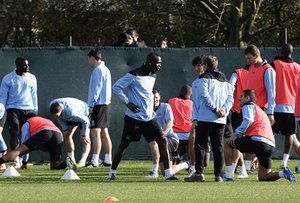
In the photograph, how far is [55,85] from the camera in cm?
2173

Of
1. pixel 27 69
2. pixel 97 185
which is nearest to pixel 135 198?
pixel 97 185

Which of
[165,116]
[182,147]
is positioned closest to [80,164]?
[182,147]

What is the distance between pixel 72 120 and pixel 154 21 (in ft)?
45.1

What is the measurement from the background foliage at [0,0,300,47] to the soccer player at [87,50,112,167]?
11324 millimetres

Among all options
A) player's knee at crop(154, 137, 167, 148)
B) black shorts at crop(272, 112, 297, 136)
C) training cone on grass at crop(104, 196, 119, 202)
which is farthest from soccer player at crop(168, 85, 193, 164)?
training cone on grass at crop(104, 196, 119, 202)

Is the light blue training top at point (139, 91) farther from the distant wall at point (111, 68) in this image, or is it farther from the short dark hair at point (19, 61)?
the distant wall at point (111, 68)

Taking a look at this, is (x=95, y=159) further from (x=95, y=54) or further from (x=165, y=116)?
(x=165, y=116)

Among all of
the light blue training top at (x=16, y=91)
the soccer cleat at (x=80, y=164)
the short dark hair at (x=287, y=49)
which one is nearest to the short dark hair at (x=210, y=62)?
the short dark hair at (x=287, y=49)

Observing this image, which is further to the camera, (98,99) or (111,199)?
(98,99)

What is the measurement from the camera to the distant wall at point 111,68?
21.7 metres

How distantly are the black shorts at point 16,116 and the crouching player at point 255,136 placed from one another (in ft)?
17.2

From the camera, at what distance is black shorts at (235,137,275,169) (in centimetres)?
1590

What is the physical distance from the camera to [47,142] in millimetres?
18422

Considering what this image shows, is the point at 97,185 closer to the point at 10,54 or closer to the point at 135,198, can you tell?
the point at 135,198
